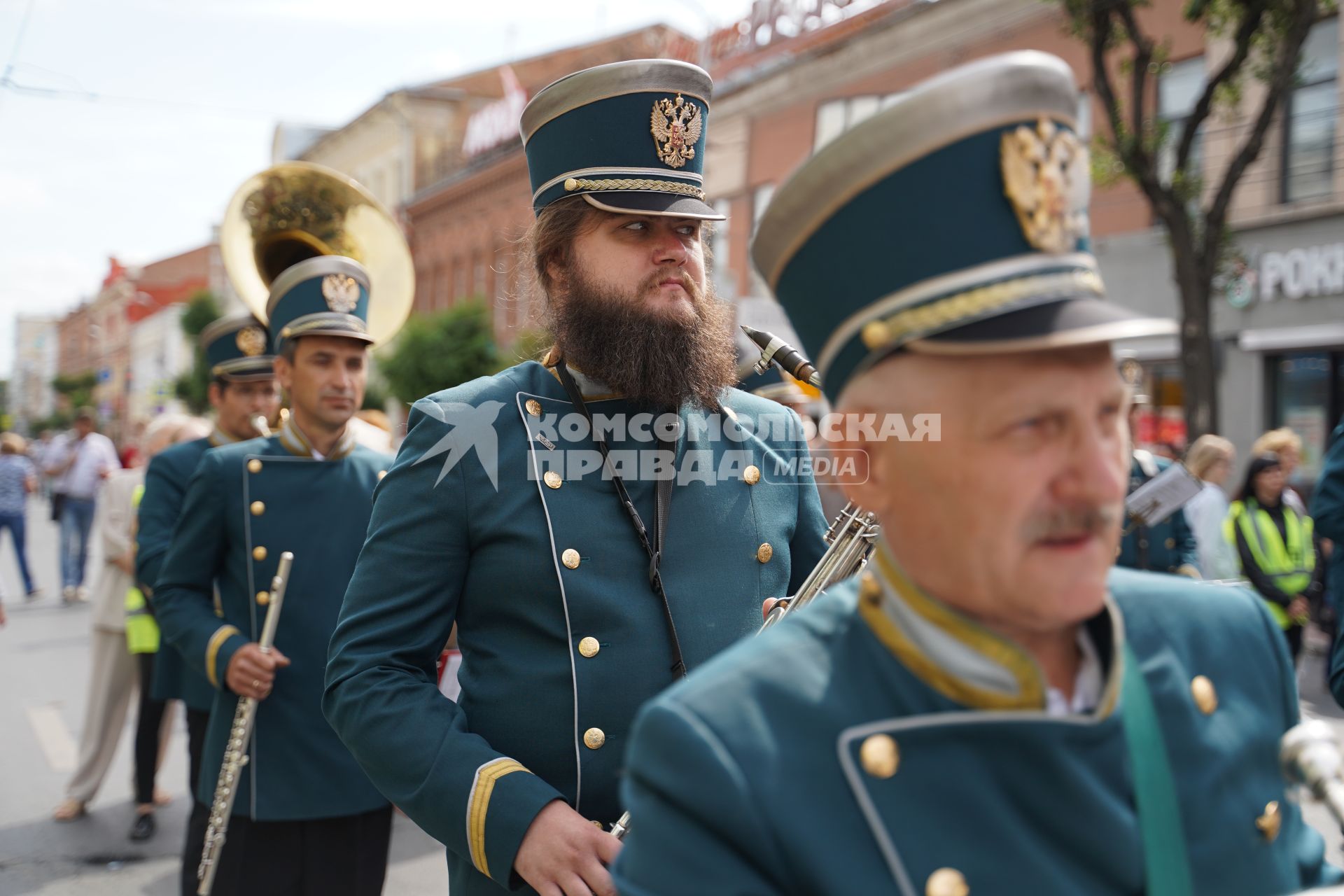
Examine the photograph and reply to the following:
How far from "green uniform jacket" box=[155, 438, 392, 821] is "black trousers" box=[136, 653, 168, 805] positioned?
2249 millimetres

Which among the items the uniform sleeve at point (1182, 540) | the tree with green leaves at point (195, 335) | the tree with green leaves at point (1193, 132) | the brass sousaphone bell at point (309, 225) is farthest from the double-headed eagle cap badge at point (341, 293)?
the tree with green leaves at point (195, 335)

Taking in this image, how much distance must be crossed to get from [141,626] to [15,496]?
10.0m

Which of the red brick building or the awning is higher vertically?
the red brick building

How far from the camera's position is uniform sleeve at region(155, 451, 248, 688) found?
166 inches

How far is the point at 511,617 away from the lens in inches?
90.9

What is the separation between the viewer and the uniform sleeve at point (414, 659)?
84.9 inches

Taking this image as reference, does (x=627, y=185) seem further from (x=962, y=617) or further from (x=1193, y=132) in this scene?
(x=1193, y=132)

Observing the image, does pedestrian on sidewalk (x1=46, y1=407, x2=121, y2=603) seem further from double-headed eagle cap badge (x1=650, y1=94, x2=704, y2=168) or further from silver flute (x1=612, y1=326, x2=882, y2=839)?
silver flute (x1=612, y1=326, x2=882, y2=839)

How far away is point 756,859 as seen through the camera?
1.34 meters

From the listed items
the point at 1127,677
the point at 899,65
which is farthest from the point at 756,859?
the point at 899,65

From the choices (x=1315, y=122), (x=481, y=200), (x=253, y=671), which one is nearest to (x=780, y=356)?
(x=253, y=671)

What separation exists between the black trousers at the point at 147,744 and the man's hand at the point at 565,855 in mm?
4875

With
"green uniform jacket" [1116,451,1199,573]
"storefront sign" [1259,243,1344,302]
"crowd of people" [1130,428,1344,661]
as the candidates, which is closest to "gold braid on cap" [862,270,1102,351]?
"green uniform jacket" [1116,451,1199,573]

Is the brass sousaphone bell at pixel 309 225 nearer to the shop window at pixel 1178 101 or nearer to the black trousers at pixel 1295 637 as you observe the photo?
the black trousers at pixel 1295 637
